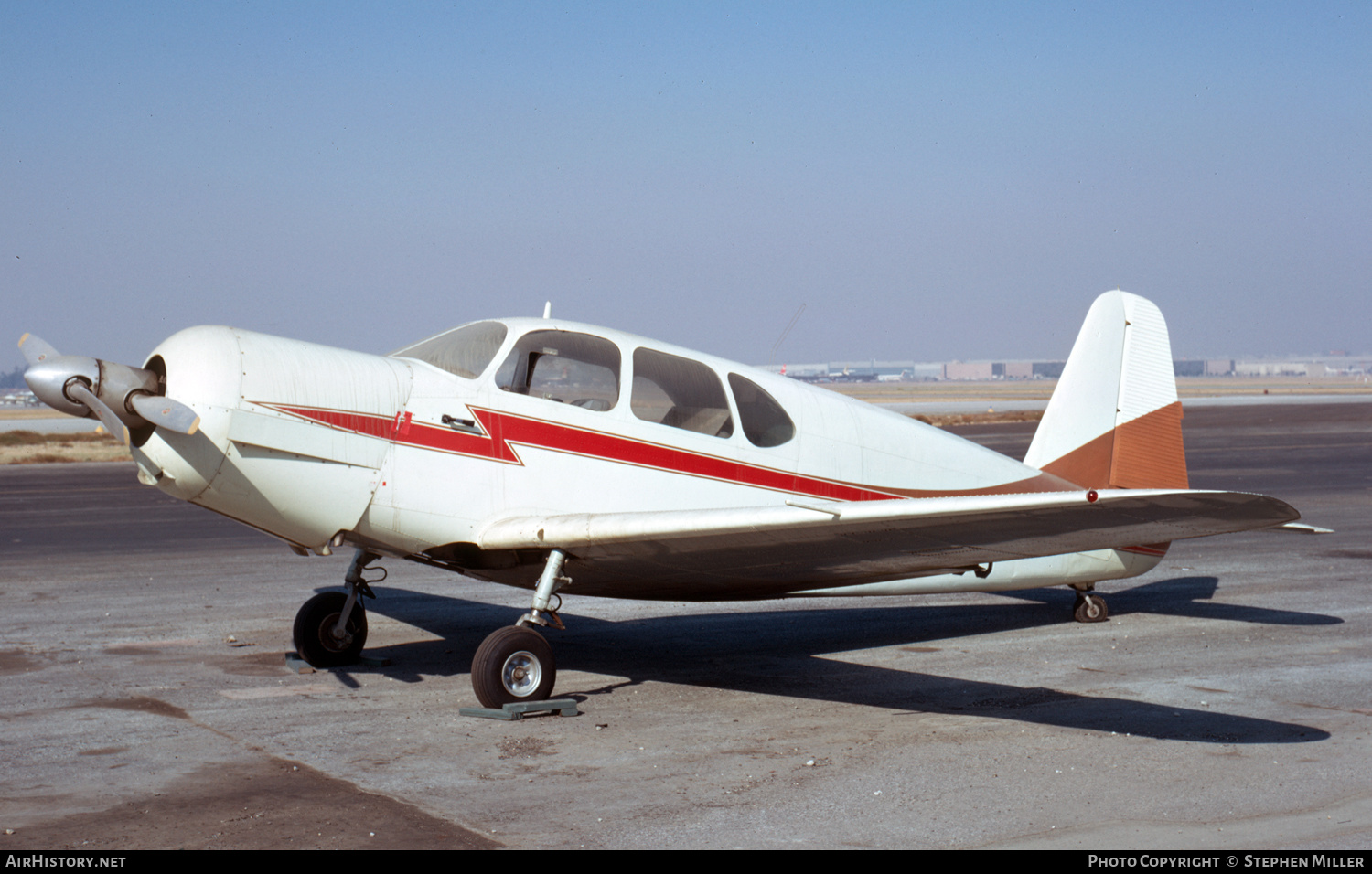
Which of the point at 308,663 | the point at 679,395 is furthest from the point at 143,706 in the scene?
the point at 679,395

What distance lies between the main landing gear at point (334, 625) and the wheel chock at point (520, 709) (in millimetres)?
1618

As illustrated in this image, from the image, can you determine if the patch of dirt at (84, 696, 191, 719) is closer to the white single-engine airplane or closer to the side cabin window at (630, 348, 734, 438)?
the white single-engine airplane

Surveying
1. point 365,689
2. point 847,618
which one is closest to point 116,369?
point 365,689

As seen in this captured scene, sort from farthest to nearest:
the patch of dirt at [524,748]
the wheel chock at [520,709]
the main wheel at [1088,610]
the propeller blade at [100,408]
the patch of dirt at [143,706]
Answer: the main wheel at [1088,610], the patch of dirt at [143,706], the wheel chock at [520,709], the propeller blade at [100,408], the patch of dirt at [524,748]

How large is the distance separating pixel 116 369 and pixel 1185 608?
885 centimetres

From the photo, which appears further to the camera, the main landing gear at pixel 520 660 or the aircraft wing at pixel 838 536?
the main landing gear at pixel 520 660

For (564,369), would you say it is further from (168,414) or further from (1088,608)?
(1088,608)

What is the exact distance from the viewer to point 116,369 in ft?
20.0

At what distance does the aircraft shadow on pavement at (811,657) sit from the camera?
21.6ft

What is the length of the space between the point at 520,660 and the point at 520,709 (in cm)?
30

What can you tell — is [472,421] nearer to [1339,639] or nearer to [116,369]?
[116,369]

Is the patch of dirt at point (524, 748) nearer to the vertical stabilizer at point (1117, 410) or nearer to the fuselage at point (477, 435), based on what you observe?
the fuselage at point (477, 435)

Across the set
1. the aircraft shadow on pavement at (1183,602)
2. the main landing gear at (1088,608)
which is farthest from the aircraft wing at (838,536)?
the aircraft shadow on pavement at (1183,602)

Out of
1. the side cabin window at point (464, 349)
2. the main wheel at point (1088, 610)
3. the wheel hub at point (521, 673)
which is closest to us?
the wheel hub at point (521, 673)
